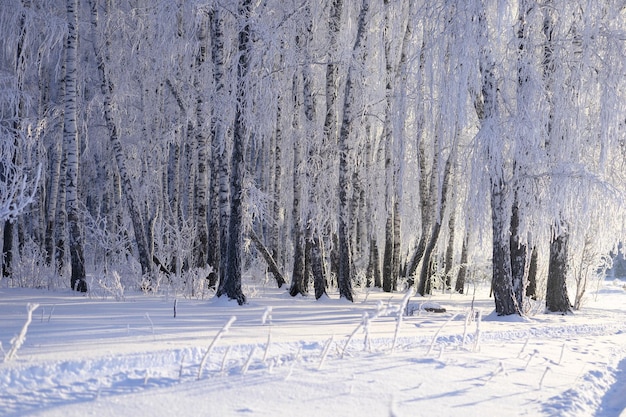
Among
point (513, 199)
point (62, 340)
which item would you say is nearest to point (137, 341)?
point (62, 340)

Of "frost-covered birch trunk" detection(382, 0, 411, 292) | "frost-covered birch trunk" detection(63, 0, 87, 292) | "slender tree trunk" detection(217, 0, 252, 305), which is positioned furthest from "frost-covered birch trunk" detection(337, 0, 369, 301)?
"frost-covered birch trunk" detection(63, 0, 87, 292)

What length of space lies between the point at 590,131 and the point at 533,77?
7.39 ft

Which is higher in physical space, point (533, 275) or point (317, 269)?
point (317, 269)

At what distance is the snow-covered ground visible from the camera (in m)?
3.76

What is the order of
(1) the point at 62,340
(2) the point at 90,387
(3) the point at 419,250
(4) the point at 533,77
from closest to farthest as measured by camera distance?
(2) the point at 90,387 < (1) the point at 62,340 < (4) the point at 533,77 < (3) the point at 419,250

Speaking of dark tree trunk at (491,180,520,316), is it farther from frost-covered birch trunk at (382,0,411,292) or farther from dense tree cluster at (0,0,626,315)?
frost-covered birch trunk at (382,0,411,292)

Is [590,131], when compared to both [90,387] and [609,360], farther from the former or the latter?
[90,387]

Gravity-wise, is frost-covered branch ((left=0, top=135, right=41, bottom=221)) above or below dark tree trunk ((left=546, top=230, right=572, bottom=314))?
above

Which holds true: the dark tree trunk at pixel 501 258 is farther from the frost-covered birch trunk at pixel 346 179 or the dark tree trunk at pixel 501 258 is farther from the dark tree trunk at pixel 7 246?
the dark tree trunk at pixel 7 246

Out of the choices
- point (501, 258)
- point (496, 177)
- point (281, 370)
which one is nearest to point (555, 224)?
point (501, 258)

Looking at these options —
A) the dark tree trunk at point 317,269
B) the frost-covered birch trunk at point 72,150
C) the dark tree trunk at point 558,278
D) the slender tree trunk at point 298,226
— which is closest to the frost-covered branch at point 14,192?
the frost-covered birch trunk at point 72,150

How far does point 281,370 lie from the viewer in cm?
466

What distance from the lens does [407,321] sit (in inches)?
355

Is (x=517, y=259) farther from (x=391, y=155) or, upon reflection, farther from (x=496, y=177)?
(x=391, y=155)
